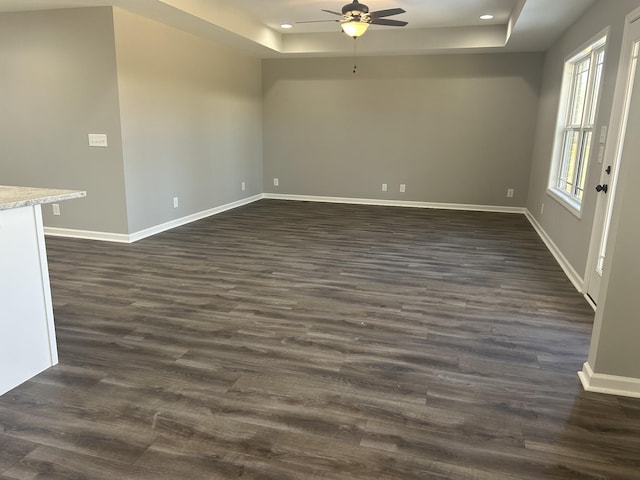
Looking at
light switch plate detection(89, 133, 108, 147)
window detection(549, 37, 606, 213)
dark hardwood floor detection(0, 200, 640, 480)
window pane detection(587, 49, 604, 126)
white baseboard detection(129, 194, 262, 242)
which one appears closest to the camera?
dark hardwood floor detection(0, 200, 640, 480)

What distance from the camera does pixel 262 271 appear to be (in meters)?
4.36

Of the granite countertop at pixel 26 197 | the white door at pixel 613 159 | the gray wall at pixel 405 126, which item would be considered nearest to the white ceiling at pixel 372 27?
the gray wall at pixel 405 126

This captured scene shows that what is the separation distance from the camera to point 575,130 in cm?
504

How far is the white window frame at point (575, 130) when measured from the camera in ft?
14.0

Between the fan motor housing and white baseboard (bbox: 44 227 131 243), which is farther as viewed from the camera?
white baseboard (bbox: 44 227 131 243)

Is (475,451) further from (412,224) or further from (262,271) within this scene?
(412,224)

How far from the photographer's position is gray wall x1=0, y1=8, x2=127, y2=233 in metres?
4.91

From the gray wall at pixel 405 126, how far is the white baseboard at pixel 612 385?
5619 mm

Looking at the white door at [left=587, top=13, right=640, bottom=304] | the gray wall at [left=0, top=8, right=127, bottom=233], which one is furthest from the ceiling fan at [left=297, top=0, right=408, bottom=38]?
the gray wall at [left=0, top=8, right=127, bottom=233]

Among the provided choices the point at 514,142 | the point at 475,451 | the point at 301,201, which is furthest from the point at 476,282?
the point at 301,201

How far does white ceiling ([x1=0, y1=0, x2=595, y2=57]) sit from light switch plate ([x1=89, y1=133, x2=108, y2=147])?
4.31 feet

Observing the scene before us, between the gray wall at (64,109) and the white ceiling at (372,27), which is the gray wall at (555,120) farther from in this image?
the gray wall at (64,109)

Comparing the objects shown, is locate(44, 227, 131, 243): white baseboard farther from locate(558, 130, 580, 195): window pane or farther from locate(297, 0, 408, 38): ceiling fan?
locate(558, 130, 580, 195): window pane

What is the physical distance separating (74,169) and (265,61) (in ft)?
13.8
